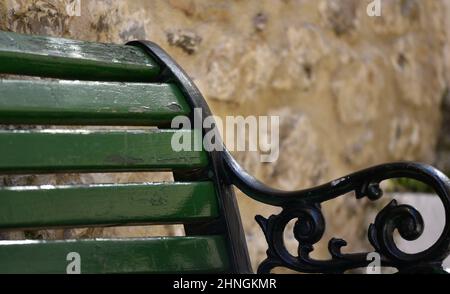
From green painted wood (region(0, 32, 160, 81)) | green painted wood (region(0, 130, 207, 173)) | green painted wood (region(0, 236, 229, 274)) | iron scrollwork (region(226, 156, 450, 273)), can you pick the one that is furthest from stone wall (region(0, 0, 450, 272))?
iron scrollwork (region(226, 156, 450, 273))

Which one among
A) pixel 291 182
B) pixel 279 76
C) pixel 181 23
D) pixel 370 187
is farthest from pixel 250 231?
pixel 370 187

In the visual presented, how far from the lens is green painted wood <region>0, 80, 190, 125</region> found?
4.98ft

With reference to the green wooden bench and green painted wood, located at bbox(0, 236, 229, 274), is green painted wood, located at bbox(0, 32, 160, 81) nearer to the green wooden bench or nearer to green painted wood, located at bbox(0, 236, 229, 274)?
the green wooden bench

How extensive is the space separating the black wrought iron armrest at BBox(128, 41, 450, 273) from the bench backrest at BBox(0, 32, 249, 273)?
0.21ft

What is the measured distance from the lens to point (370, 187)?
5.25 ft

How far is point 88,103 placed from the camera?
1.61 m

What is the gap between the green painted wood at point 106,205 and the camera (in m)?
1.47

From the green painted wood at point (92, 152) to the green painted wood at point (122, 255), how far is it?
0.44 ft

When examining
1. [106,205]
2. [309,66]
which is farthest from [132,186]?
[309,66]

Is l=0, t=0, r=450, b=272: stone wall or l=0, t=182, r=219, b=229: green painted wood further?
l=0, t=0, r=450, b=272: stone wall

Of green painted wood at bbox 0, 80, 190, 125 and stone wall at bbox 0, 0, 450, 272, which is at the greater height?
stone wall at bbox 0, 0, 450, 272
